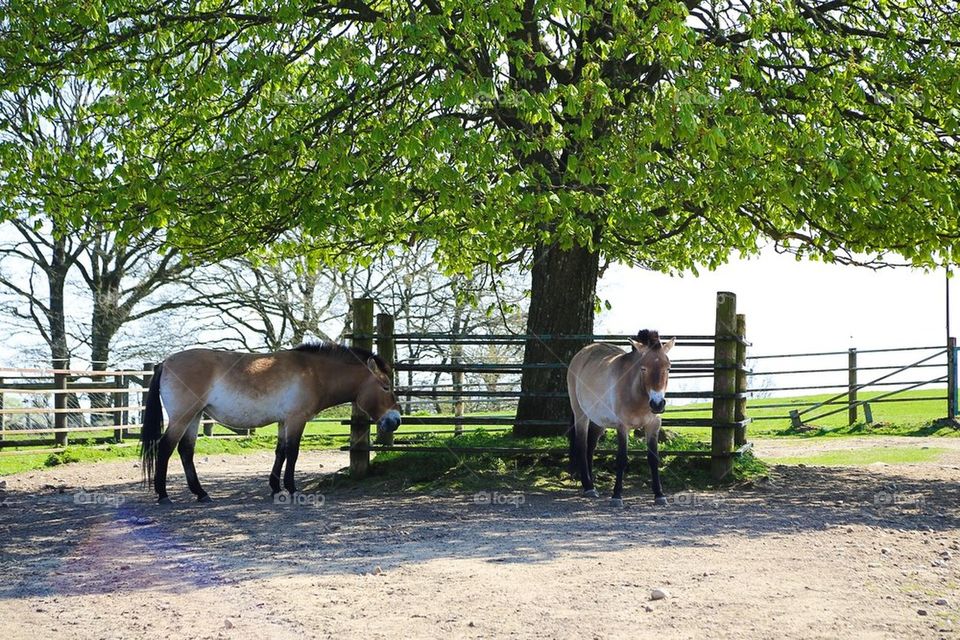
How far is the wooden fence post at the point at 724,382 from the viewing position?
37.9ft

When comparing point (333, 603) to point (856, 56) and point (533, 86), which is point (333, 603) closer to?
point (533, 86)

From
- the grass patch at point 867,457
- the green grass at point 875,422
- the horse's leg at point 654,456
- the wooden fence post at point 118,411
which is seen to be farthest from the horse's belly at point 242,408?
the wooden fence post at point 118,411

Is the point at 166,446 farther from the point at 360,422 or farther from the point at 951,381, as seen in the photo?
the point at 951,381

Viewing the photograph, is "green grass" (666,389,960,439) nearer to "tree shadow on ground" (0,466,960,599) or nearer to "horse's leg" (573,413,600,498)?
"horse's leg" (573,413,600,498)

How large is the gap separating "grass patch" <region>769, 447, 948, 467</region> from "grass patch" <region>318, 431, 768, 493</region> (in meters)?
3.13

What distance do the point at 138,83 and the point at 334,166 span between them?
273 centimetres

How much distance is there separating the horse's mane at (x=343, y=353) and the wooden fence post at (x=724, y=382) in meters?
4.20

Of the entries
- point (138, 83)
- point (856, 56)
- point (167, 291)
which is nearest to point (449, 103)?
point (138, 83)

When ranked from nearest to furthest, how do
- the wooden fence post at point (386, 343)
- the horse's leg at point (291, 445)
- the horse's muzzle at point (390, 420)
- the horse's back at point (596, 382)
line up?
the horse's back at point (596, 382)
the horse's leg at point (291, 445)
the horse's muzzle at point (390, 420)
the wooden fence post at point (386, 343)

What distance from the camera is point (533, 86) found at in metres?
12.3

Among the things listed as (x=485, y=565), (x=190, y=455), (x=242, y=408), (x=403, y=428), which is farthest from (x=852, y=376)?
(x=485, y=565)

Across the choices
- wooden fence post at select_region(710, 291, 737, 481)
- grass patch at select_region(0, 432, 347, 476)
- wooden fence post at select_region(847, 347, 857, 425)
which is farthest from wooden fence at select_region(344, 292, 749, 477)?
wooden fence post at select_region(847, 347, 857, 425)

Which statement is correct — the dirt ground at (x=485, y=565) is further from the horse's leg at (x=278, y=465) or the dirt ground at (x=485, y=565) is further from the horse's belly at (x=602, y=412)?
the horse's belly at (x=602, y=412)

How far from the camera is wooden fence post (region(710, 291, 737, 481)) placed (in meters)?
11.6
